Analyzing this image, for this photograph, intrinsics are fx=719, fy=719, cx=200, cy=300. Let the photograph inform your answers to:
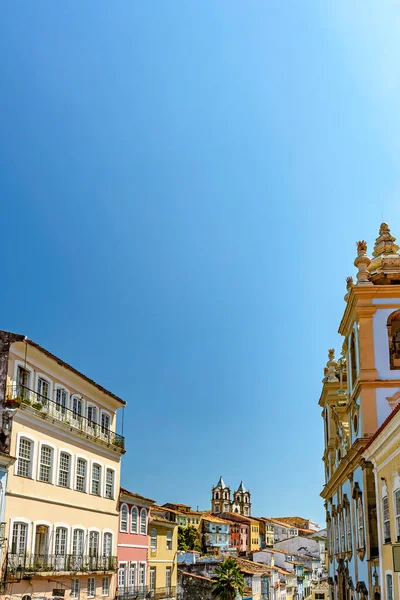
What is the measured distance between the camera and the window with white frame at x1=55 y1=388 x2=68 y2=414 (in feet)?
97.3

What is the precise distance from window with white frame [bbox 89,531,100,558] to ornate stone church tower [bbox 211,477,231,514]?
16659 centimetres

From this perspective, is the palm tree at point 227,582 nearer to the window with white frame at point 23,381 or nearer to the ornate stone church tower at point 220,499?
the window with white frame at point 23,381

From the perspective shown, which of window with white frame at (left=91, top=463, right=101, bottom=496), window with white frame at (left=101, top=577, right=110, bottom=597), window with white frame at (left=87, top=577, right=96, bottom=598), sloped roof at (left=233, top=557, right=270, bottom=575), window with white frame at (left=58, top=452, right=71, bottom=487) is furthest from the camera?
sloped roof at (left=233, top=557, right=270, bottom=575)

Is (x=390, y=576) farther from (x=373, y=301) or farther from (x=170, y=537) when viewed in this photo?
(x=170, y=537)

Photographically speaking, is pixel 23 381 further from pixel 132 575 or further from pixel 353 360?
pixel 132 575

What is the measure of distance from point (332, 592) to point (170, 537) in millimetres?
10434

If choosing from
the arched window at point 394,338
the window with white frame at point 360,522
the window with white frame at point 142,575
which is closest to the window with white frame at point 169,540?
the window with white frame at point 142,575

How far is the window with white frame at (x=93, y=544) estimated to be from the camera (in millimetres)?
32125

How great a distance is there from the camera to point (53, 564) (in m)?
27.6

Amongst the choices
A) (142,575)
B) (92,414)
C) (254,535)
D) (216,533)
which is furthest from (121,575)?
(254,535)

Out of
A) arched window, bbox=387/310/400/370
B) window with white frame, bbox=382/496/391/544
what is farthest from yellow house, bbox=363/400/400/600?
arched window, bbox=387/310/400/370

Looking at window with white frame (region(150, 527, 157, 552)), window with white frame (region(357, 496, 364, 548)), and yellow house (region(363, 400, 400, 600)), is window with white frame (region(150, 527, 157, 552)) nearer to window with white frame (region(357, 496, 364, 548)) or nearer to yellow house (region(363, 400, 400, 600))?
window with white frame (region(357, 496, 364, 548))

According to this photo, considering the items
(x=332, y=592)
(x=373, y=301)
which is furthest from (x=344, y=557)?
(x=373, y=301)

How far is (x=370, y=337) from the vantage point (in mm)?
28547
